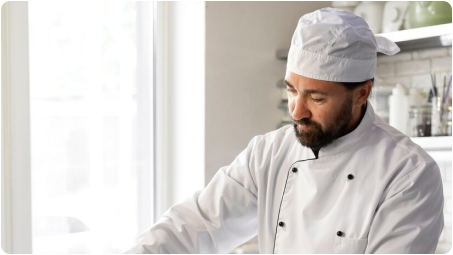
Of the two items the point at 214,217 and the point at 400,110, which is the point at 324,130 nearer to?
the point at 214,217

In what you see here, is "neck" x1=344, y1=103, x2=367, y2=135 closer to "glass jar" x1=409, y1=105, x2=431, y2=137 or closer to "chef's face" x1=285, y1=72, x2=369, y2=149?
"chef's face" x1=285, y1=72, x2=369, y2=149

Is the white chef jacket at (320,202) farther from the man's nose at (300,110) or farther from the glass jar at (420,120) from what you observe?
the glass jar at (420,120)

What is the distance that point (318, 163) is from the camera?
1.82 metres

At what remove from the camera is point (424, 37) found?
2420 millimetres

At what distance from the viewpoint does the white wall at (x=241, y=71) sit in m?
2.64

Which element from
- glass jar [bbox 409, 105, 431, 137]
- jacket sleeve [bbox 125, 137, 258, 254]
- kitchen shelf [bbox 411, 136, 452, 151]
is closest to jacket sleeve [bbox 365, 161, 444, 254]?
jacket sleeve [bbox 125, 137, 258, 254]

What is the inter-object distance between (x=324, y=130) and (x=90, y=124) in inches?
45.8

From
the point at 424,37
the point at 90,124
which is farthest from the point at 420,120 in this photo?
the point at 90,124

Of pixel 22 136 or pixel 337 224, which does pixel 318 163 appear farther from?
pixel 22 136

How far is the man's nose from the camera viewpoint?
1.72 metres

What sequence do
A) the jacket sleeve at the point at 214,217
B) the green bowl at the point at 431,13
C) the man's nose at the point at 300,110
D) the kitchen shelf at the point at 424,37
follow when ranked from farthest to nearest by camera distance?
the green bowl at the point at 431,13, the kitchen shelf at the point at 424,37, the jacket sleeve at the point at 214,217, the man's nose at the point at 300,110

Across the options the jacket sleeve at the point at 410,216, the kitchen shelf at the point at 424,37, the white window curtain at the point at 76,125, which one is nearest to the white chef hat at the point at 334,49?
the jacket sleeve at the point at 410,216

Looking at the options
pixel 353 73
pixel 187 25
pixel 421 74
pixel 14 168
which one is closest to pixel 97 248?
pixel 14 168

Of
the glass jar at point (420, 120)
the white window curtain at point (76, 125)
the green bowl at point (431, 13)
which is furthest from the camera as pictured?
the glass jar at point (420, 120)
